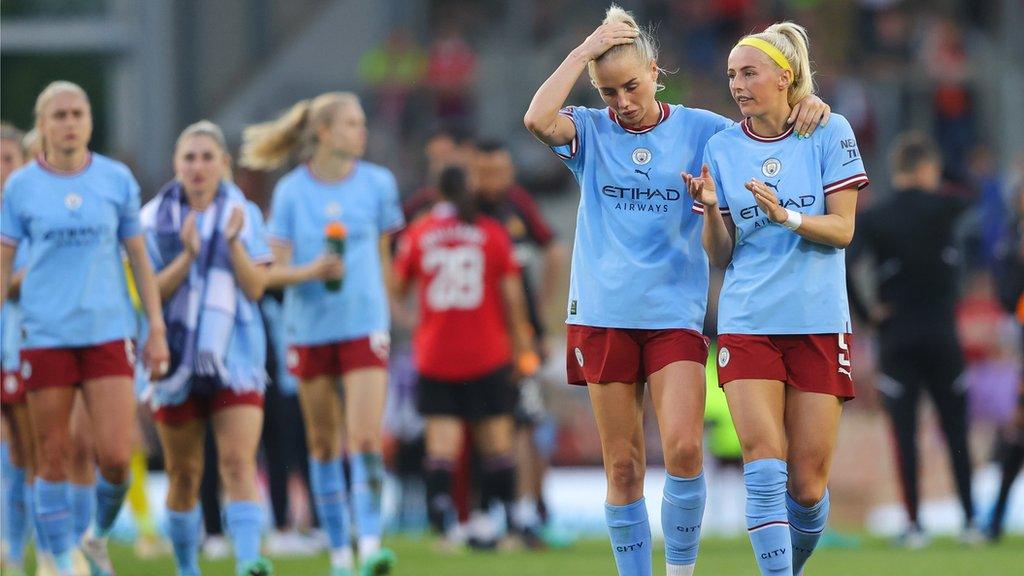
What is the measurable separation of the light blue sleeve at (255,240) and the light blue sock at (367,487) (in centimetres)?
130

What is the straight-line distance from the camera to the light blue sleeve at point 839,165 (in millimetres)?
7078

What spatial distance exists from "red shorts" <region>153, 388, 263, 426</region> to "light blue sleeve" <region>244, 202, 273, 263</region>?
0.72 meters

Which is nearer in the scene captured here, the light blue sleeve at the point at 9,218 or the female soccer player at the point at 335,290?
the light blue sleeve at the point at 9,218

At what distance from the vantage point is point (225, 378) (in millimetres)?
8805

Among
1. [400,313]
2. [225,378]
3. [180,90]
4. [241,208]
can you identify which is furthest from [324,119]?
[180,90]

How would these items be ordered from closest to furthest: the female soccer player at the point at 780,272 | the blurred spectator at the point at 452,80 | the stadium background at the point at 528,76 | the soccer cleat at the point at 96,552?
the female soccer player at the point at 780,272
the soccer cleat at the point at 96,552
the stadium background at the point at 528,76
the blurred spectator at the point at 452,80

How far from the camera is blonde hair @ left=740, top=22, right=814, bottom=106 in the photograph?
23.5ft

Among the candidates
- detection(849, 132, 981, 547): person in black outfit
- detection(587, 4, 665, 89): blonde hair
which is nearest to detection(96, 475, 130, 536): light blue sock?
detection(587, 4, 665, 89): blonde hair

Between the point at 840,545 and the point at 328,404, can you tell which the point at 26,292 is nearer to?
the point at 328,404

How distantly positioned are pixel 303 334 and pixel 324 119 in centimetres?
122

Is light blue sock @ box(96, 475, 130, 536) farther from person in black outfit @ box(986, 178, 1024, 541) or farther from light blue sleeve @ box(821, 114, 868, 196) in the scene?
person in black outfit @ box(986, 178, 1024, 541)

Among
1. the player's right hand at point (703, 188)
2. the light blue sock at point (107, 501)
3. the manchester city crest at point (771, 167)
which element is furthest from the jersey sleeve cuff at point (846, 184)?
→ the light blue sock at point (107, 501)

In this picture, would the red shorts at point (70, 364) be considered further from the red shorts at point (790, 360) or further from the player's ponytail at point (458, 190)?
the player's ponytail at point (458, 190)

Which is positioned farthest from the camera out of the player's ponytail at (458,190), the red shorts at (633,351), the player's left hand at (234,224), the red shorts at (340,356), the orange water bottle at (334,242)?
the player's ponytail at (458,190)
